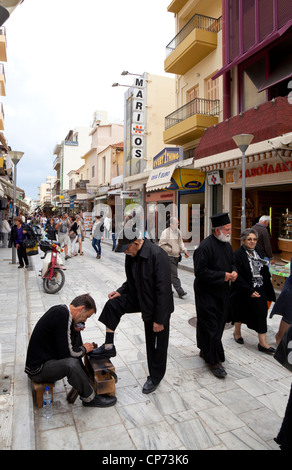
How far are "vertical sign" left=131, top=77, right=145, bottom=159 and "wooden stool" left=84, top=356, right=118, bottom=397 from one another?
18.8 metres

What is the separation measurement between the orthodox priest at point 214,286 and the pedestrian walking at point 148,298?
0.63 meters

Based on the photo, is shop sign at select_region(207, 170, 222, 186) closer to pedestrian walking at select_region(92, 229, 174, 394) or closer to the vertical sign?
the vertical sign

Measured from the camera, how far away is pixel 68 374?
3.10m

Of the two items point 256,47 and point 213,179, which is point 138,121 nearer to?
point 213,179

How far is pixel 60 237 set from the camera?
13.1 m

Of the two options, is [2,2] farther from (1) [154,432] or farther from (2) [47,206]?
(2) [47,206]

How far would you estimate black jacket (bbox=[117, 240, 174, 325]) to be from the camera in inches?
133

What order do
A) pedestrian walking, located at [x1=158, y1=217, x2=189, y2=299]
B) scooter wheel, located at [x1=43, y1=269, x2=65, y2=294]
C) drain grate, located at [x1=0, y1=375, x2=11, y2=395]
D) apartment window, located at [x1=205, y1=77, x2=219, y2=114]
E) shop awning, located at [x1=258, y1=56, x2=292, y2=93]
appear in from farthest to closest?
1. apartment window, located at [x1=205, y1=77, x2=219, y2=114]
2. shop awning, located at [x1=258, y1=56, x2=292, y2=93]
3. scooter wheel, located at [x1=43, y1=269, x2=65, y2=294]
4. pedestrian walking, located at [x1=158, y1=217, x2=189, y2=299]
5. drain grate, located at [x1=0, y1=375, x2=11, y2=395]

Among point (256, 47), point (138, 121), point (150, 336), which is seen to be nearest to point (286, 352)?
point (150, 336)

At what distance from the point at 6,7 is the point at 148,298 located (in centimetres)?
265

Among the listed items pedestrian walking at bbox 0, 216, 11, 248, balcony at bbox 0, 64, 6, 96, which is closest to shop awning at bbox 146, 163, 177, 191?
pedestrian walking at bbox 0, 216, 11, 248

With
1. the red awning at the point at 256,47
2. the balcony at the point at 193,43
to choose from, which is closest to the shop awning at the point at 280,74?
the red awning at the point at 256,47

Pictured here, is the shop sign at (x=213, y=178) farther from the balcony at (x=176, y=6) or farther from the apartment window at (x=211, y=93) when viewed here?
the balcony at (x=176, y=6)

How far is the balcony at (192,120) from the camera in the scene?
13.8 metres
